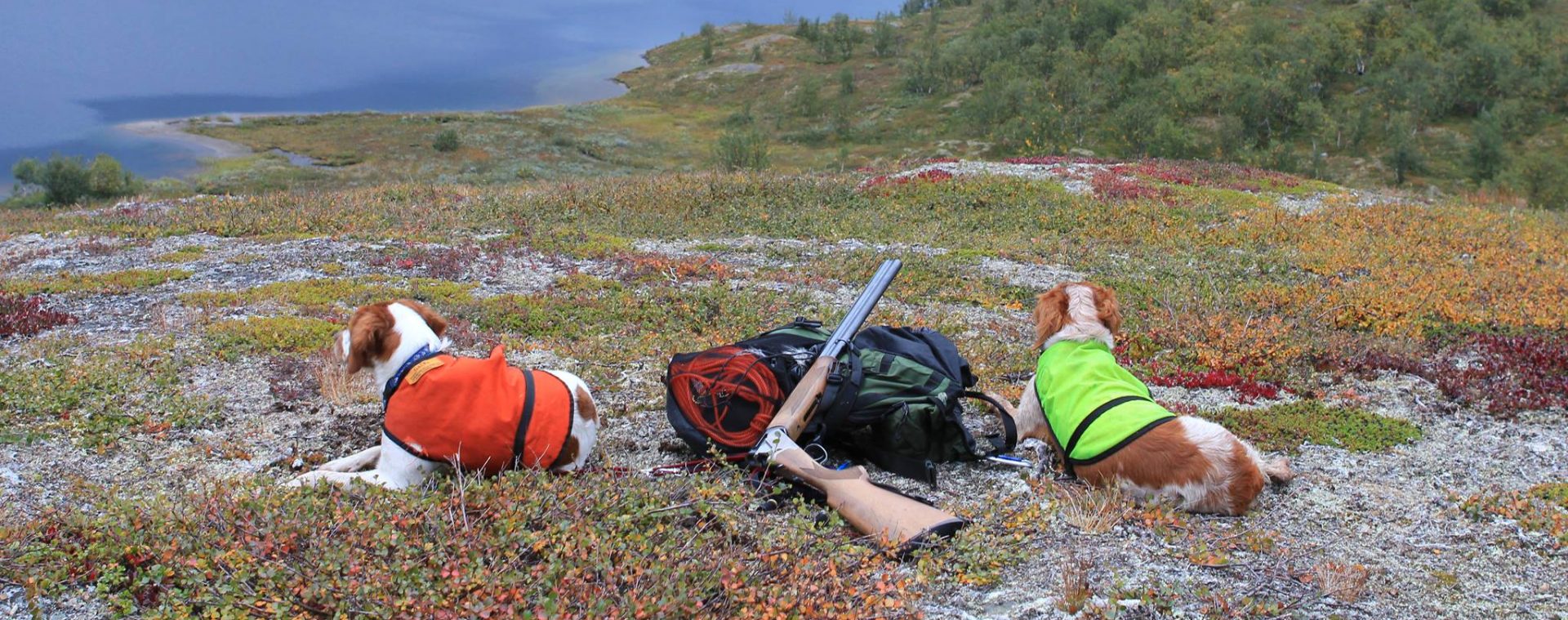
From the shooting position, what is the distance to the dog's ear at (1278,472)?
6.23 metres

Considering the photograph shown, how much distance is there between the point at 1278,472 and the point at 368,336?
19.9ft

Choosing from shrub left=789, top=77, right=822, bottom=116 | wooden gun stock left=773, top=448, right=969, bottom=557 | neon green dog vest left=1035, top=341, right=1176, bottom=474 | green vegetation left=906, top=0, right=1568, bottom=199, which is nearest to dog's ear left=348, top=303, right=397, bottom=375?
wooden gun stock left=773, top=448, right=969, bottom=557

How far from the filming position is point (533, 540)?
170 inches

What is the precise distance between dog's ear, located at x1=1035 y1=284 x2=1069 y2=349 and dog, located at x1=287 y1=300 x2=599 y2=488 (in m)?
3.59

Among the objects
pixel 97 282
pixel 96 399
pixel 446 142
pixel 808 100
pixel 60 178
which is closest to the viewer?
pixel 96 399

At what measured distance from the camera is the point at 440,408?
5.32 metres

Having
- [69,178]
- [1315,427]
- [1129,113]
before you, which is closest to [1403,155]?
[1129,113]

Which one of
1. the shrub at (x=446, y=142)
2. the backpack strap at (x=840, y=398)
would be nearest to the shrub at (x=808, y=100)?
the shrub at (x=446, y=142)

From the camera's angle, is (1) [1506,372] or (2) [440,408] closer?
(2) [440,408]

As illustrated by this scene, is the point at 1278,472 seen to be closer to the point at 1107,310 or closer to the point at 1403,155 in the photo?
the point at 1107,310

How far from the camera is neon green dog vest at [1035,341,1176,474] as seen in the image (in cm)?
584

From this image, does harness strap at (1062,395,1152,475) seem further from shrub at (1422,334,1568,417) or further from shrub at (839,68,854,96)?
shrub at (839,68,854,96)

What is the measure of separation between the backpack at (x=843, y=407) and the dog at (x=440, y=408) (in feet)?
3.25

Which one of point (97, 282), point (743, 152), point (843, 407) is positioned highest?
point (743, 152)
